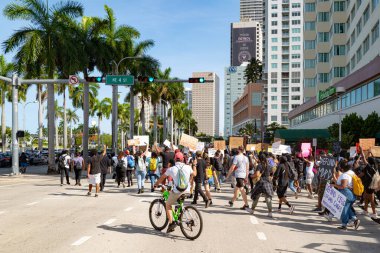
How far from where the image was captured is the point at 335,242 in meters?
9.02

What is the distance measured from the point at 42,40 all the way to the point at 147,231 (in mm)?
25356

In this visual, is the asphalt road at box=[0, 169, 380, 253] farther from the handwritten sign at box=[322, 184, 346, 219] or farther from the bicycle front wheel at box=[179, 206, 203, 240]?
the handwritten sign at box=[322, 184, 346, 219]

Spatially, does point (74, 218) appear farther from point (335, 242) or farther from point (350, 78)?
point (350, 78)

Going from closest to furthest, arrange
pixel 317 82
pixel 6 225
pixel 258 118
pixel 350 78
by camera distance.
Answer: pixel 6 225
pixel 350 78
pixel 317 82
pixel 258 118

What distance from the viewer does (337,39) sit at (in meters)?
65.6

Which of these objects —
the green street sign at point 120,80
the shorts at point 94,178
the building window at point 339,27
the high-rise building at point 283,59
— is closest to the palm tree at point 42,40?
the green street sign at point 120,80

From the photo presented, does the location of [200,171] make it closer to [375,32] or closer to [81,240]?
[81,240]

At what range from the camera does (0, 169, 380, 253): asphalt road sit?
828cm

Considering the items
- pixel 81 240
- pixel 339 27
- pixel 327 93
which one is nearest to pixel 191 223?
pixel 81 240

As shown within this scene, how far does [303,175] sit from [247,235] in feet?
34.6

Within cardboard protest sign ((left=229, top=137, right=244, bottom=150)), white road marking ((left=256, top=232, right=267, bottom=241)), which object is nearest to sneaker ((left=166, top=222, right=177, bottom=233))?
white road marking ((left=256, top=232, right=267, bottom=241))

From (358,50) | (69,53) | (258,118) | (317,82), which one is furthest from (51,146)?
(258,118)

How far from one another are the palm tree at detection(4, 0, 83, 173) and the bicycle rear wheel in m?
23.1

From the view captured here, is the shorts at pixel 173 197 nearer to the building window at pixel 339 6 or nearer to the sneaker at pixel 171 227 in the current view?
the sneaker at pixel 171 227
